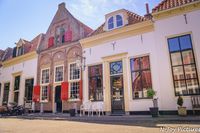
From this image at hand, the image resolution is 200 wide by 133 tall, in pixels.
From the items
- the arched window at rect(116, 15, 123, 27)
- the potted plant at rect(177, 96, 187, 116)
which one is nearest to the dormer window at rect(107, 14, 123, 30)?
the arched window at rect(116, 15, 123, 27)

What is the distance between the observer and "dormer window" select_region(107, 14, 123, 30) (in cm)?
1285

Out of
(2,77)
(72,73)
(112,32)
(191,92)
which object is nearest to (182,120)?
(191,92)

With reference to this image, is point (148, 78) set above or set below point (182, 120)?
above

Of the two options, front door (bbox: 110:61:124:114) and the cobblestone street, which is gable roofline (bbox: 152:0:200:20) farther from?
the cobblestone street

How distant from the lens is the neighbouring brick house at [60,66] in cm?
1409

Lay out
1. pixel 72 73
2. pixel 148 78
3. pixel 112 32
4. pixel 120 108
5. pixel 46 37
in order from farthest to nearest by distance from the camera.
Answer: pixel 46 37 < pixel 72 73 < pixel 112 32 < pixel 120 108 < pixel 148 78

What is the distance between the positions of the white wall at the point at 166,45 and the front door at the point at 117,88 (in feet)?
8.62

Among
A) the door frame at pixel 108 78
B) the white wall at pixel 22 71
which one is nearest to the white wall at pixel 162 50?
the door frame at pixel 108 78

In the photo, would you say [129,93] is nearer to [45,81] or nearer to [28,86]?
[45,81]

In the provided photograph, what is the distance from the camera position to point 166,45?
10.3 metres

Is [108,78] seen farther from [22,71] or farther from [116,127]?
[22,71]

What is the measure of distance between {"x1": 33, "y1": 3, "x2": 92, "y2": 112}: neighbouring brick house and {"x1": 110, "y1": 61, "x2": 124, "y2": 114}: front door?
8.80ft

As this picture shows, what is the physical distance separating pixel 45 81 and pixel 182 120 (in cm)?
1229

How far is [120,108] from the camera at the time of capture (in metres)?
11.6
